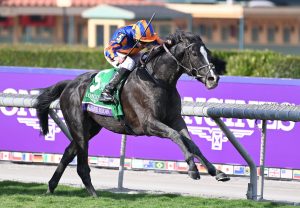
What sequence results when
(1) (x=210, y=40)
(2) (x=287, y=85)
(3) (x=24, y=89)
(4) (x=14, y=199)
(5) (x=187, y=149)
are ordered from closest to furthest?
(5) (x=187, y=149) < (4) (x=14, y=199) < (2) (x=287, y=85) < (3) (x=24, y=89) < (1) (x=210, y=40)

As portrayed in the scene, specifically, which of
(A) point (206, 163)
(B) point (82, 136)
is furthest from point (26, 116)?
(A) point (206, 163)

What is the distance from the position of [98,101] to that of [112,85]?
27 cm

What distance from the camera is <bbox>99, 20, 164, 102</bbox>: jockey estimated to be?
28.3 ft

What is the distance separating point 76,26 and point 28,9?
2.11m

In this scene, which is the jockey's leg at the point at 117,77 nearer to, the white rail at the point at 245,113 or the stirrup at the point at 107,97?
the stirrup at the point at 107,97

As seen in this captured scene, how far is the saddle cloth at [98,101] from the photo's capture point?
8.74 metres

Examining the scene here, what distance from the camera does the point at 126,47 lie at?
8.86 m

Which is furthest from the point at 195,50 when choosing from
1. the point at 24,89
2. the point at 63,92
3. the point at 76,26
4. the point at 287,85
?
the point at 76,26

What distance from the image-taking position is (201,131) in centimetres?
1090

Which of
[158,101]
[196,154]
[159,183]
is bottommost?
[159,183]

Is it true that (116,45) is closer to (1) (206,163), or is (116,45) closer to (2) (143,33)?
(2) (143,33)

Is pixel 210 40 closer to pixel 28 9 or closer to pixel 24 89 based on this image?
pixel 28 9

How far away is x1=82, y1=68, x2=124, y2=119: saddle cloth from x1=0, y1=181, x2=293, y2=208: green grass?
0.81 meters

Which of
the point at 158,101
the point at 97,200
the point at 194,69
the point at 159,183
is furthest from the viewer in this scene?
the point at 159,183
